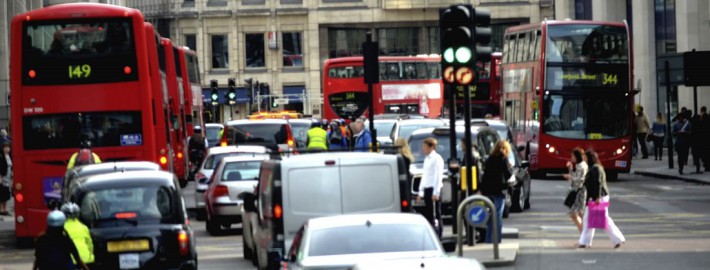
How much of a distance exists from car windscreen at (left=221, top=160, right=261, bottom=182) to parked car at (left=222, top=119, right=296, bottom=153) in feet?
36.7

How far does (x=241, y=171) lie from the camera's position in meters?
28.9

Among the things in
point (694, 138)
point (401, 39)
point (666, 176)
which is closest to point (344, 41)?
point (401, 39)

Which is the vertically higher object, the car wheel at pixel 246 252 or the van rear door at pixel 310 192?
the van rear door at pixel 310 192

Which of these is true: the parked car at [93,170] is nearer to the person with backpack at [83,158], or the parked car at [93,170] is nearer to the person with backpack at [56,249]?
the person with backpack at [83,158]

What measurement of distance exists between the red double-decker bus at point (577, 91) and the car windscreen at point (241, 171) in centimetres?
1603

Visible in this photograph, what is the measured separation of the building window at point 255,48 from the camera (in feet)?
358

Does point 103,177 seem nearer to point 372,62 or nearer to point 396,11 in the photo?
point 372,62

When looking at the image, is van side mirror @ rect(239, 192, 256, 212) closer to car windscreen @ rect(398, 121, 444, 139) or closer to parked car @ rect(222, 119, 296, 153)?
car windscreen @ rect(398, 121, 444, 139)

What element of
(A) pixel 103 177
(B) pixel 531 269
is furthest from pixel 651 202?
(A) pixel 103 177

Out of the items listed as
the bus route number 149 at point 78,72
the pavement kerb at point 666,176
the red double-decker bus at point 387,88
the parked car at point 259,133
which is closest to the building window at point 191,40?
the red double-decker bus at point 387,88

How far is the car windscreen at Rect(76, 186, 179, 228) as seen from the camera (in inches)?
795

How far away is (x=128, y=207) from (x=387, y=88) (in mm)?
49981

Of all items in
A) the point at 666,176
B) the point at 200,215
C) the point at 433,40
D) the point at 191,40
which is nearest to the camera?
the point at 200,215

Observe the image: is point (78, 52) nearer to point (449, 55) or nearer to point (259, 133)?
point (449, 55)
